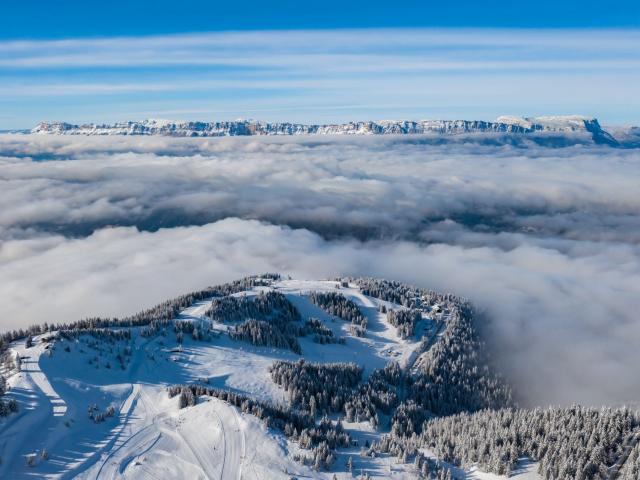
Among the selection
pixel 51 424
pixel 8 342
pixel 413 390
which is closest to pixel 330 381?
pixel 413 390

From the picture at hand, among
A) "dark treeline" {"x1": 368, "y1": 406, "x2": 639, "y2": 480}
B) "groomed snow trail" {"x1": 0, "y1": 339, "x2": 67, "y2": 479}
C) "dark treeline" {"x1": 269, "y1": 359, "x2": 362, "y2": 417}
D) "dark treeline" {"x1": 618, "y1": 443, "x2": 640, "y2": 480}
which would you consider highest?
"groomed snow trail" {"x1": 0, "y1": 339, "x2": 67, "y2": 479}

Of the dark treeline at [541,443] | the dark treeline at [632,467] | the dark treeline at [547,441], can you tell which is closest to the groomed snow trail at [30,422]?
the dark treeline at [541,443]

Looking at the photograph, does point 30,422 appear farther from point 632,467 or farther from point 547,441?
point 632,467

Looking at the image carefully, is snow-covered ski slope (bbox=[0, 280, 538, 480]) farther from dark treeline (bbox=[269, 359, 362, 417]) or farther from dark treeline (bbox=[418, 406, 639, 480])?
dark treeline (bbox=[269, 359, 362, 417])

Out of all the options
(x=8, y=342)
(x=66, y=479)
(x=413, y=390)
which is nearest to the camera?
(x=66, y=479)

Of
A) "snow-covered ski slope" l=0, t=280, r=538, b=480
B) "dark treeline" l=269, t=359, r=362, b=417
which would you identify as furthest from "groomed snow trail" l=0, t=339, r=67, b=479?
"dark treeline" l=269, t=359, r=362, b=417

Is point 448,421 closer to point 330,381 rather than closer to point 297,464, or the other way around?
point 330,381

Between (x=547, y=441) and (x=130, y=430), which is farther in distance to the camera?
(x=130, y=430)

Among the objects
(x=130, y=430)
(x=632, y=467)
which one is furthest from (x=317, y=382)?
(x=632, y=467)

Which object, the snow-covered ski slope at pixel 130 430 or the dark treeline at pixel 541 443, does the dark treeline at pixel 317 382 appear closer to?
the snow-covered ski slope at pixel 130 430

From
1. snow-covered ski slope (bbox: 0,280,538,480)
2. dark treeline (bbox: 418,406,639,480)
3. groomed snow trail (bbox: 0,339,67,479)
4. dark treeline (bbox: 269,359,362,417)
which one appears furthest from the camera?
dark treeline (bbox: 269,359,362,417)

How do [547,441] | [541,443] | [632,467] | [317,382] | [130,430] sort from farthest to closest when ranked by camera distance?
[317,382]
[130,430]
[547,441]
[541,443]
[632,467]
